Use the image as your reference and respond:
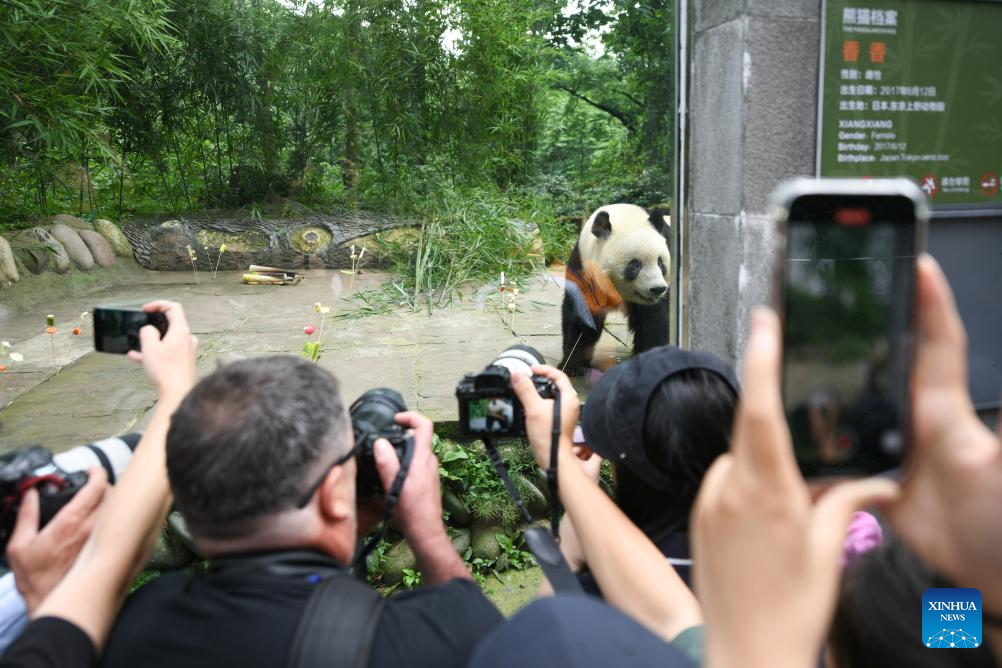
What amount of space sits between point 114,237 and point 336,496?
7.10 m

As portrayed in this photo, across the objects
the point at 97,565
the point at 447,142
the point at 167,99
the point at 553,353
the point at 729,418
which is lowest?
the point at 553,353

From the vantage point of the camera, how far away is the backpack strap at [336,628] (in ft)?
2.47

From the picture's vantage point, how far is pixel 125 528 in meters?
0.97

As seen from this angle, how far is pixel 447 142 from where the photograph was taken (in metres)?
6.69

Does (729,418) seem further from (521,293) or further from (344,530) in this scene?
(521,293)

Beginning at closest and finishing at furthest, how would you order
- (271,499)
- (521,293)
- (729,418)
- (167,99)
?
(271,499), (729,418), (521,293), (167,99)

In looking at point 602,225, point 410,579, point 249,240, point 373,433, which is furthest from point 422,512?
point 249,240

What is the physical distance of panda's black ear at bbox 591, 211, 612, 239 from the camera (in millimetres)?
3512

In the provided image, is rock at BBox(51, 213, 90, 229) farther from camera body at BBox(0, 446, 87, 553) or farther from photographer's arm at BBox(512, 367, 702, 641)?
photographer's arm at BBox(512, 367, 702, 641)

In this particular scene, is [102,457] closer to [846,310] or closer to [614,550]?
[614,550]

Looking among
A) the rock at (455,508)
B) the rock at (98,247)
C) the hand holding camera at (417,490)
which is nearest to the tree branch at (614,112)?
the rock at (455,508)

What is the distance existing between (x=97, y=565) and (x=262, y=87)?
7.64 metres

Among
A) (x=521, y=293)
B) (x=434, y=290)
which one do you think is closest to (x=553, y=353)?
(x=521, y=293)

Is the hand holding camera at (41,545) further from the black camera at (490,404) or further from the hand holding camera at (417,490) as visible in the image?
the black camera at (490,404)
